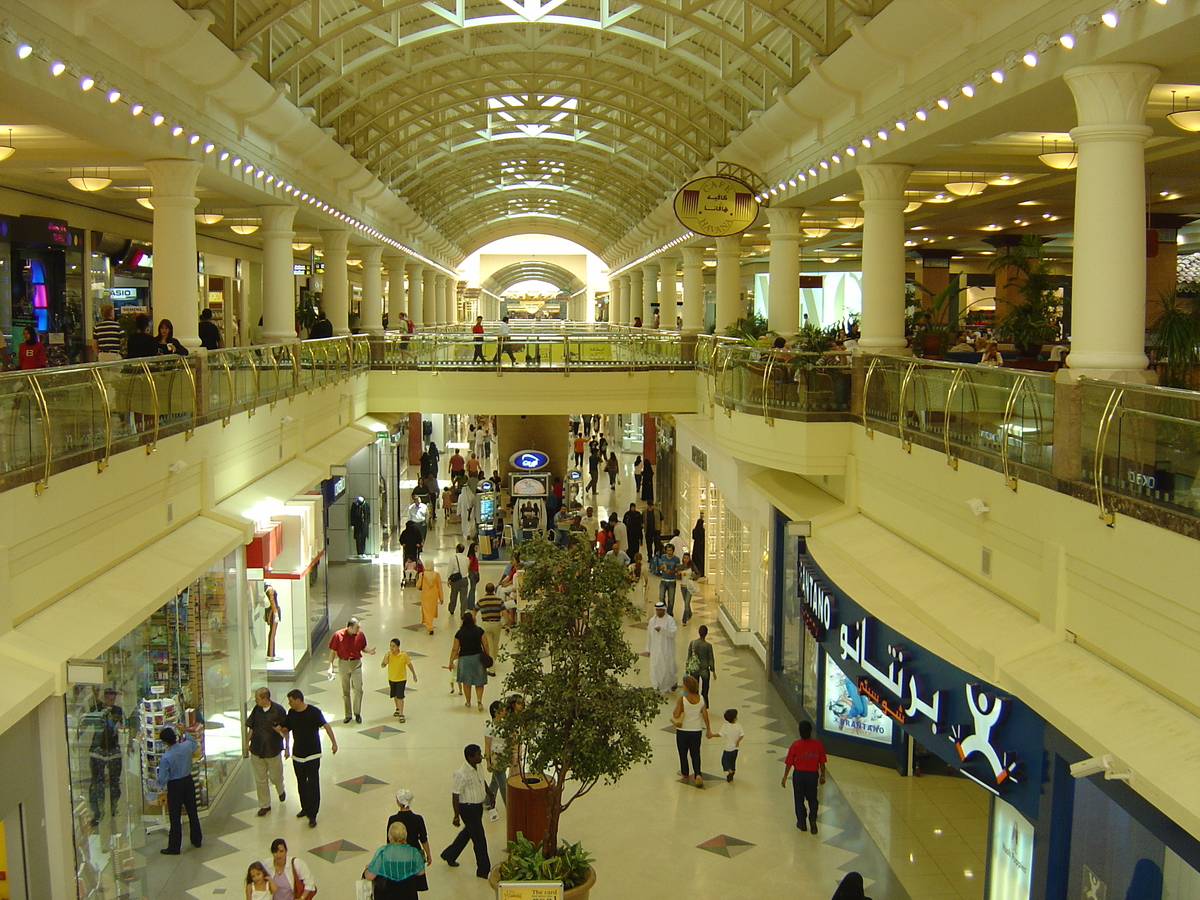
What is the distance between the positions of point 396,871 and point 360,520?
16.2 meters

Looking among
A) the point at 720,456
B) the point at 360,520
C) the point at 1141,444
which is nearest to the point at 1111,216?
the point at 1141,444

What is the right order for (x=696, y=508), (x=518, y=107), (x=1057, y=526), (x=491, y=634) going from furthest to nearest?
(x=518, y=107) < (x=696, y=508) < (x=491, y=634) < (x=1057, y=526)

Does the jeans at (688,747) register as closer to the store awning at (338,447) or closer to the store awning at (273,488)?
the store awning at (273,488)

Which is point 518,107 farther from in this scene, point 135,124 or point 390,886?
point 390,886

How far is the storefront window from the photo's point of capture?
836 cm

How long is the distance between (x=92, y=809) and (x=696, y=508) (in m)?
16.5

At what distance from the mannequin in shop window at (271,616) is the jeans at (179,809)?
15.5ft

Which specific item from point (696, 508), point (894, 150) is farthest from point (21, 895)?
point (696, 508)

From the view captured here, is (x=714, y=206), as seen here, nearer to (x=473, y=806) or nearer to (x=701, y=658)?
(x=701, y=658)

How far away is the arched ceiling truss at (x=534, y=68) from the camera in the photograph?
15891 millimetres

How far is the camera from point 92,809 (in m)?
8.45

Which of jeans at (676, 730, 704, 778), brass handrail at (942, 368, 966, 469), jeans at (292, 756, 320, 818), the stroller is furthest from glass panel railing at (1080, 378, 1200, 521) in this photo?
the stroller

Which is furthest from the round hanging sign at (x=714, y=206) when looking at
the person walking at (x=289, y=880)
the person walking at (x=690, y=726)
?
the person walking at (x=289, y=880)

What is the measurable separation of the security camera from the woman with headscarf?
4830 millimetres
